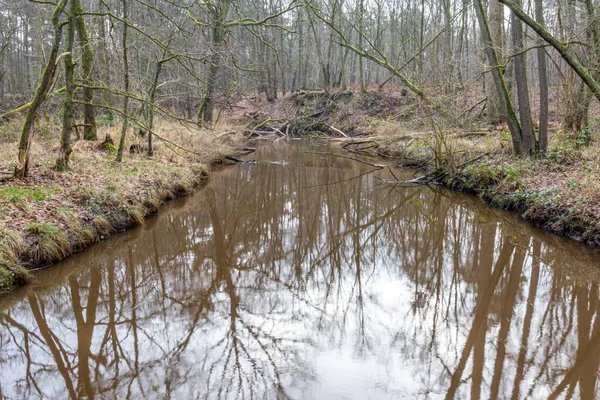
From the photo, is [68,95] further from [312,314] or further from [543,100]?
[543,100]

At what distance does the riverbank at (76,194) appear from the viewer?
253 inches

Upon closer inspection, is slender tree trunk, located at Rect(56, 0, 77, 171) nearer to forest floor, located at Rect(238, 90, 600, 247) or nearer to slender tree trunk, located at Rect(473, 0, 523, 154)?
forest floor, located at Rect(238, 90, 600, 247)

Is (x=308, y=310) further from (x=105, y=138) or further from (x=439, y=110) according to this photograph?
(x=105, y=138)

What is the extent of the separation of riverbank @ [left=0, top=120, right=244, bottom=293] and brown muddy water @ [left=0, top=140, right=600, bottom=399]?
331mm

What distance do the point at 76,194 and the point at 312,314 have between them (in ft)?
16.9

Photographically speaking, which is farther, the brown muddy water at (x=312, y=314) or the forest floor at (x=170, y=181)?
the forest floor at (x=170, y=181)

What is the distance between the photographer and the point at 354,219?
1023 cm

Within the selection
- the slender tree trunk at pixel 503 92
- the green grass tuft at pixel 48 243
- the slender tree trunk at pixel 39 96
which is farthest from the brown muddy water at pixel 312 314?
the slender tree trunk at pixel 503 92

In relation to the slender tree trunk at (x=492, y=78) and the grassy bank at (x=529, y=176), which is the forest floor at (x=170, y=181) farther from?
the slender tree trunk at (x=492, y=78)

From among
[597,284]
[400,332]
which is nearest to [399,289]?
[400,332]

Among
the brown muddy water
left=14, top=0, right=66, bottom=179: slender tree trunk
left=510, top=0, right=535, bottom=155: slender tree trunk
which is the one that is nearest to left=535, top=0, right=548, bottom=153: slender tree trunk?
left=510, top=0, right=535, bottom=155: slender tree trunk

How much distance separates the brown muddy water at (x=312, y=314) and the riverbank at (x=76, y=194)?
33 cm

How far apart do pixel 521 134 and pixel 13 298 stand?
1135cm

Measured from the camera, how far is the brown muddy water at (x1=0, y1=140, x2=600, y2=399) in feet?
13.7
